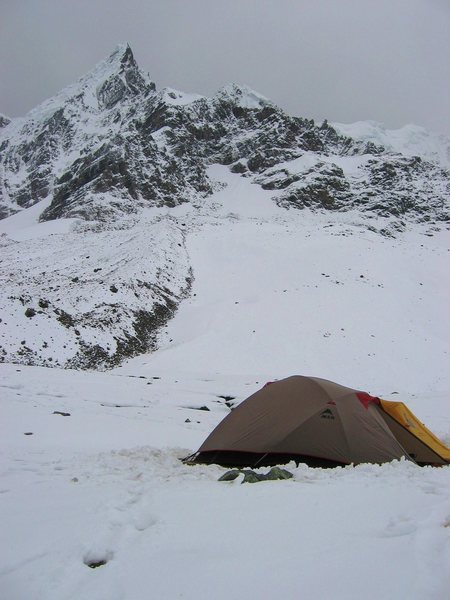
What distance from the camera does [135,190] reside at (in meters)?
64.2

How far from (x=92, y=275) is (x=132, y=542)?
880 inches

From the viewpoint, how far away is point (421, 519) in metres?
3.14

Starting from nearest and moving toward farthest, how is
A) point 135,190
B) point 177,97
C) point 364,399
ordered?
point 364,399 → point 135,190 → point 177,97

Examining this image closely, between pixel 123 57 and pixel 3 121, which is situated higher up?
pixel 123 57

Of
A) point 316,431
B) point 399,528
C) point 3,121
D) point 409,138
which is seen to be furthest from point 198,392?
point 3,121

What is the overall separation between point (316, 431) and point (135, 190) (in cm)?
6281

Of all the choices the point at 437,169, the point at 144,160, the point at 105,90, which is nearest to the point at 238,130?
the point at 144,160

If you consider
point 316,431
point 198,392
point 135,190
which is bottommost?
point 198,392

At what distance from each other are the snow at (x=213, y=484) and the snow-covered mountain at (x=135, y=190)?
287cm

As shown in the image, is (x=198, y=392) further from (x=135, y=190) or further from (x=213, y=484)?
(x=135, y=190)

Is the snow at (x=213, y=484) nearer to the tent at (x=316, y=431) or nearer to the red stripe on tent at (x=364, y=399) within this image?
the tent at (x=316, y=431)

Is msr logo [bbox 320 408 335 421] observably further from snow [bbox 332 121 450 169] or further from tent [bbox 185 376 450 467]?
snow [bbox 332 121 450 169]

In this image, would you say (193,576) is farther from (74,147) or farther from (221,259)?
(74,147)

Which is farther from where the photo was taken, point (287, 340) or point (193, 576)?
point (287, 340)
